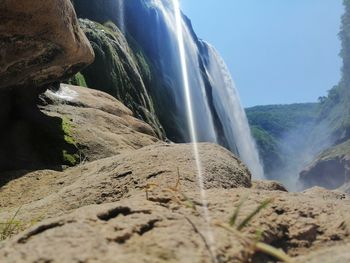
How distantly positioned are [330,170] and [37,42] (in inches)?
2290

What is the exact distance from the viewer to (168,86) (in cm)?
2894

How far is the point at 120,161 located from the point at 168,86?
23.9 m

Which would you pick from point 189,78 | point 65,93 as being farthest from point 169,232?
point 189,78

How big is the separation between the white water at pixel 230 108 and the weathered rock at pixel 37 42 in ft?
91.7

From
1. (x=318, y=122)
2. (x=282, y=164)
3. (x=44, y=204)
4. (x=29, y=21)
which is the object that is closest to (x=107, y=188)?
(x=44, y=204)

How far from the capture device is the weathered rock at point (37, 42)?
6.29 meters

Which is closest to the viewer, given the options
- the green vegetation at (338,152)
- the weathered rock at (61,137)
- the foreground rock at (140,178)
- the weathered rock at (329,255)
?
the weathered rock at (329,255)

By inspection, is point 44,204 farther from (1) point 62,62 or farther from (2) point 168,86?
(2) point 168,86

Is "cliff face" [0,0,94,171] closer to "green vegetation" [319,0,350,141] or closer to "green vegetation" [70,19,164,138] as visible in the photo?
"green vegetation" [70,19,164,138]

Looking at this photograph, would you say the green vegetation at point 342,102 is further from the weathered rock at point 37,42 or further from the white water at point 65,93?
the weathered rock at point 37,42

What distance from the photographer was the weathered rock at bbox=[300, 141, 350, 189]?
5951 cm

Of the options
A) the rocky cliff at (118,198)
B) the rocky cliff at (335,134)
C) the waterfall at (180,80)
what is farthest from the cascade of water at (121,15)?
the rocky cliff at (335,134)

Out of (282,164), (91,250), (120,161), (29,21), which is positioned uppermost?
(282,164)

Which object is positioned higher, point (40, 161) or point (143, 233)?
point (40, 161)
